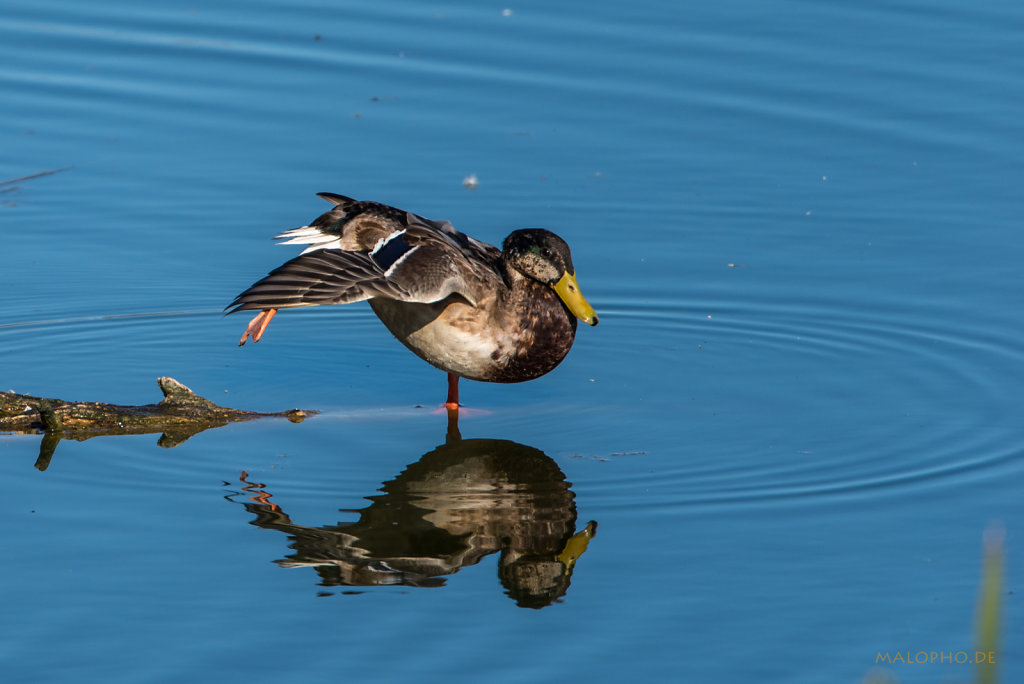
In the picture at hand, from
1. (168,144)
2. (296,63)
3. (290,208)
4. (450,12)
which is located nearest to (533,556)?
(290,208)

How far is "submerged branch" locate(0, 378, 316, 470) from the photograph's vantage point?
7.07m

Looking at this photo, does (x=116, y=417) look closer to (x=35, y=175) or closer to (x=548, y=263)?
(x=548, y=263)

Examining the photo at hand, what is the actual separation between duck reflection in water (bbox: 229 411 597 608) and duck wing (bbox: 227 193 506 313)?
0.86m

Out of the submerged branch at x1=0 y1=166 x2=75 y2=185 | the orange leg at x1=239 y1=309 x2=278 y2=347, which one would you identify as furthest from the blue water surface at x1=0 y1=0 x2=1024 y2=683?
the orange leg at x1=239 y1=309 x2=278 y2=347

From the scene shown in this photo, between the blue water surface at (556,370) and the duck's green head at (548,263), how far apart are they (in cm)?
59

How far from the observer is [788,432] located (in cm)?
730

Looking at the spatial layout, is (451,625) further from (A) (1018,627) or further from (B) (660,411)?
(B) (660,411)

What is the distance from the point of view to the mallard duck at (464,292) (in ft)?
23.5

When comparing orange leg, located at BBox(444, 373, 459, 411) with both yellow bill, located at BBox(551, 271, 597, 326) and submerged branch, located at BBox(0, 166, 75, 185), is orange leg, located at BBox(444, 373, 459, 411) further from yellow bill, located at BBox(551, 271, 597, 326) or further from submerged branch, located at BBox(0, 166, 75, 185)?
submerged branch, located at BBox(0, 166, 75, 185)

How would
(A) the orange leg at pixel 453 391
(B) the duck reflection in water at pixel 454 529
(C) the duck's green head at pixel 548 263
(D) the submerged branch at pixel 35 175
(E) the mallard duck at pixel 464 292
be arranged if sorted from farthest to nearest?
(D) the submerged branch at pixel 35 175 < (A) the orange leg at pixel 453 391 < (C) the duck's green head at pixel 548 263 < (E) the mallard duck at pixel 464 292 < (B) the duck reflection in water at pixel 454 529

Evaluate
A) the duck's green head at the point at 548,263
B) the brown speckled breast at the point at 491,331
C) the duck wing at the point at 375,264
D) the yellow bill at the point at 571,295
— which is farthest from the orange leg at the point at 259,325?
the yellow bill at the point at 571,295

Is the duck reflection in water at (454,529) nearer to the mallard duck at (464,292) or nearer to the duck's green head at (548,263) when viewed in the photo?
the mallard duck at (464,292)

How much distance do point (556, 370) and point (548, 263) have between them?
1039mm

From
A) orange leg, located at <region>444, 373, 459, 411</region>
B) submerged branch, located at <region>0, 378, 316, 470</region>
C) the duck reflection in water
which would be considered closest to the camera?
the duck reflection in water
